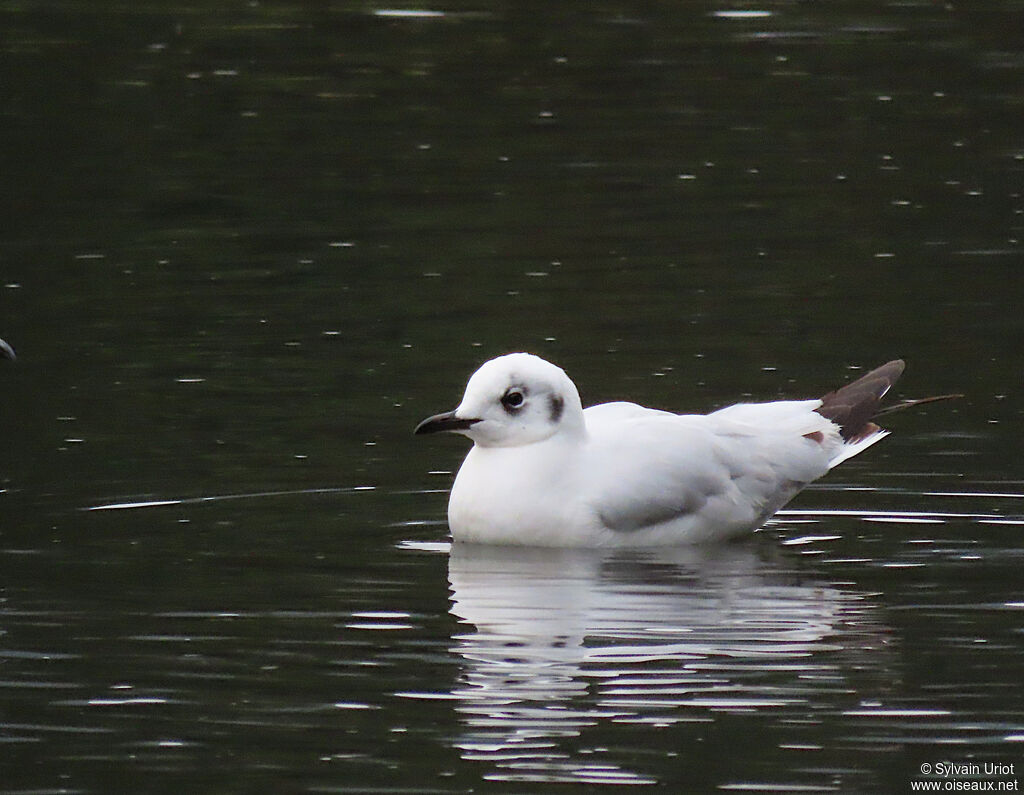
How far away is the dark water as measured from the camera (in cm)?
816

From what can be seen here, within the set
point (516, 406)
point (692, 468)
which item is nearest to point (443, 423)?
point (516, 406)

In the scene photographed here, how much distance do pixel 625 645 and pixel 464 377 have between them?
4444 millimetres

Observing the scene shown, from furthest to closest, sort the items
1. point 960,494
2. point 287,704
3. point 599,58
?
point 599,58 → point 960,494 → point 287,704

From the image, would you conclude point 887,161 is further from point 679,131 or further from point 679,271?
point 679,271

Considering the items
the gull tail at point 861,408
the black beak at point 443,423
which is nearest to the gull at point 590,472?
the black beak at point 443,423

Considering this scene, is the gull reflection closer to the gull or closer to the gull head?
the gull

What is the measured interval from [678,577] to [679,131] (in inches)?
441

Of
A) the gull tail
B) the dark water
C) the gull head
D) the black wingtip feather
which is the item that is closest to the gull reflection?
the dark water

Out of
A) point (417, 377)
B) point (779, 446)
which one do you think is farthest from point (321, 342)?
point (779, 446)

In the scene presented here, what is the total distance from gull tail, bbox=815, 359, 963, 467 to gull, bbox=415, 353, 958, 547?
0.29 metres

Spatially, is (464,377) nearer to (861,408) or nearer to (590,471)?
(861,408)

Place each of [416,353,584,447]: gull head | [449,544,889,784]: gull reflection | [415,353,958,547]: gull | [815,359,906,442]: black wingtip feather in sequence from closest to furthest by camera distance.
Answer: [449,544,889,784]: gull reflection, [415,353,958,547]: gull, [416,353,584,447]: gull head, [815,359,906,442]: black wingtip feather

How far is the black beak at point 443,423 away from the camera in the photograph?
10516mm

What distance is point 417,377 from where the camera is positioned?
43.7 ft
